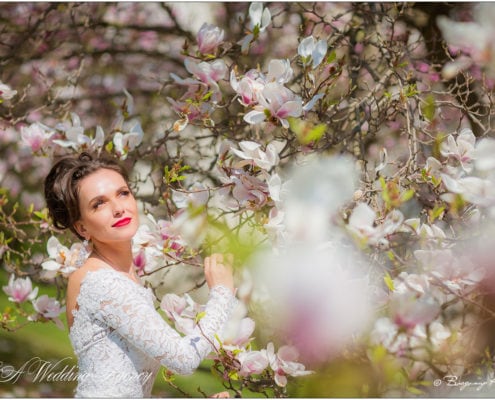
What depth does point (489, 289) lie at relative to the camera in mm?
1355

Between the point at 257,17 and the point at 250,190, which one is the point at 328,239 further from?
the point at 257,17

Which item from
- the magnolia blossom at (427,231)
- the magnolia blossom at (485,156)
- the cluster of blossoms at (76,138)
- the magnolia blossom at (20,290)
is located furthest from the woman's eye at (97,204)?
the magnolia blossom at (485,156)

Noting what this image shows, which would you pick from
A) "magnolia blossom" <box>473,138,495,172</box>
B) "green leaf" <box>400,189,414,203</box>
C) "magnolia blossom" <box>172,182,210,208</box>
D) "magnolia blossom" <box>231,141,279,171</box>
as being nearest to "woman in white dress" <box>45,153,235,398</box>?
"magnolia blossom" <box>172,182,210,208</box>

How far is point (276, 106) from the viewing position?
1.43 meters

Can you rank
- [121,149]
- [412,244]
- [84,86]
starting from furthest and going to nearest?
[84,86]
[121,149]
[412,244]

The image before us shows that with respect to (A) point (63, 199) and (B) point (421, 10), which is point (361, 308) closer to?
(A) point (63, 199)

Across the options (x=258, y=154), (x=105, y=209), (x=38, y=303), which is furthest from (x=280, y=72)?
(x=38, y=303)

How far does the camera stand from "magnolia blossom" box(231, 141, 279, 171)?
1430 millimetres

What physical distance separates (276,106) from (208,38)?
1.30ft

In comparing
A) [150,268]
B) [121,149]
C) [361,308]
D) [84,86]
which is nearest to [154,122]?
[84,86]

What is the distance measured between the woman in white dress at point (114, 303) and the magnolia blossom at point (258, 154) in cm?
26

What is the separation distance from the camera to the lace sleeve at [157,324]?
144 cm

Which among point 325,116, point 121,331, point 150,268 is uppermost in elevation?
point 325,116

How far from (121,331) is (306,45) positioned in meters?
0.77
